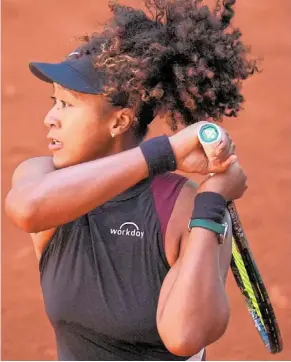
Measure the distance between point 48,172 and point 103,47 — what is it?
1.27 ft

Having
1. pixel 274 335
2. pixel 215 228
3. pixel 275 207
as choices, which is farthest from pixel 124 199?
pixel 275 207

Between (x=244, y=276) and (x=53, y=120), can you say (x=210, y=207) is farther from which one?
(x=53, y=120)

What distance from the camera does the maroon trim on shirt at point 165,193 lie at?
2.47 meters

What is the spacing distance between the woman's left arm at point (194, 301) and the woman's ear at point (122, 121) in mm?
400

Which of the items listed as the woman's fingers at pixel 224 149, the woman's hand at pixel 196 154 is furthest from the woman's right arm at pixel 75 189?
the woman's fingers at pixel 224 149

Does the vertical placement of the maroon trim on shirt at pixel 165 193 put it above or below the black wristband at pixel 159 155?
below

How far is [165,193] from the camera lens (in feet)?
8.25

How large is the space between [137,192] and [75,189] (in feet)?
0.98

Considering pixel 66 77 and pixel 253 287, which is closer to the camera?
pixel 66 77

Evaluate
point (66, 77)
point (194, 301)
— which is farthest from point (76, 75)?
point (194, 301)

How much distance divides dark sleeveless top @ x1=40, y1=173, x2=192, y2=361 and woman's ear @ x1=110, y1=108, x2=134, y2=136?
6.8 inches

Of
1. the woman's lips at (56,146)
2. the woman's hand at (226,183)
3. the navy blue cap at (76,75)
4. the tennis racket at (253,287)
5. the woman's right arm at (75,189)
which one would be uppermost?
the navy blue cap at (76,75)

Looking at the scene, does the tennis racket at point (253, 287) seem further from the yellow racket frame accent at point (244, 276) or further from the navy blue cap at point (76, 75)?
the navy blue cap at point (76, 75)

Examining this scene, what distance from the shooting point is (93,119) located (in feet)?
8.22
